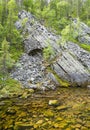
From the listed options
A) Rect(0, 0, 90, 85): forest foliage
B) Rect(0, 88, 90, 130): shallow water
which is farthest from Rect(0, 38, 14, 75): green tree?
Rect(0, 88, 90, 130): shallow water

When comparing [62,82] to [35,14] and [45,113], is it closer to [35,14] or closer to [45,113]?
[45,113]

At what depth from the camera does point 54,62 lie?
57.5 metres

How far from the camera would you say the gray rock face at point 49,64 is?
53312mm

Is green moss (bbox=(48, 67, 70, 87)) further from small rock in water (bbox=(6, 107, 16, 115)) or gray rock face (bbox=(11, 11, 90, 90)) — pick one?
small rock in water (bbox=(6, 107, 16, 115))

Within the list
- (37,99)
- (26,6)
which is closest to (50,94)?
(37,99)

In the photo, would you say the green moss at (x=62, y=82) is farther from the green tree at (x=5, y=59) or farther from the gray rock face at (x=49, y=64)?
the green tree at (x=5, y=59)

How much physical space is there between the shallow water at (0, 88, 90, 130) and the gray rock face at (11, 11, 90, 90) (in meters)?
10.4

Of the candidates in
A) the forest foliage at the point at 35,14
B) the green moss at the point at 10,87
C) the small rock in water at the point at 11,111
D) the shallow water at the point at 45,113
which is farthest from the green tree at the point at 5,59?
the small rock in water at the point at 11,111

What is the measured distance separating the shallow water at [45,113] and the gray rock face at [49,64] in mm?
10404

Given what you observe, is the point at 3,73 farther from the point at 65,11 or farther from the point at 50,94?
the point at 65,11

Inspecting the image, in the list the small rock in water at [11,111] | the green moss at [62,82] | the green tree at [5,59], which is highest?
the green tree at [5,59]

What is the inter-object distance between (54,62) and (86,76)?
8828 mm

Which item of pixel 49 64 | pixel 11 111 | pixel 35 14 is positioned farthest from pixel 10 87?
pixel 35 14

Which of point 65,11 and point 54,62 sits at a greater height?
point 65,11
